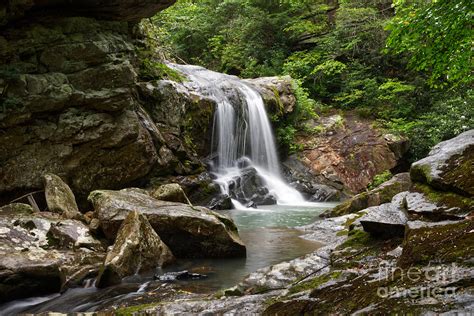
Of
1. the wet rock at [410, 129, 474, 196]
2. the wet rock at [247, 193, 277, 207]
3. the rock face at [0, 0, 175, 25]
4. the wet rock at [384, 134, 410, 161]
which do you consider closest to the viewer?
the wet rock at [410, 129, 474, 196]

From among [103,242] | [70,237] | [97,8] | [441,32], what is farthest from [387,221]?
[97,8]

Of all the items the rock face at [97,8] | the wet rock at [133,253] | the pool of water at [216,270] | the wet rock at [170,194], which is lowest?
the pool of water at [216,270]

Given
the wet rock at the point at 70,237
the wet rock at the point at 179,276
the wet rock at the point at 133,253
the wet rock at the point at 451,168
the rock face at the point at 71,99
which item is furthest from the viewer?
the rock face at the point at 71,99

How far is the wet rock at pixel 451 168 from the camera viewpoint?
12.0 feet

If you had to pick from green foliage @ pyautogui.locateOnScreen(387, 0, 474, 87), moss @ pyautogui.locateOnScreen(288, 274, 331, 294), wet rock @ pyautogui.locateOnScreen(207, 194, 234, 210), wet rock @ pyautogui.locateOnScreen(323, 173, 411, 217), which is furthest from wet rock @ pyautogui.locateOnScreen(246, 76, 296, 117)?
moss @ pyautogui.locateOnScreen(288, 274, 331, 294)

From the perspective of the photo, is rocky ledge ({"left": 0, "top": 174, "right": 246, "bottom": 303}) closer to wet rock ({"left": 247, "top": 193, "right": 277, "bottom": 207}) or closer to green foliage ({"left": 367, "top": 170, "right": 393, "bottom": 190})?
wet rock ({"left": 247, "top": 193, "right": 277, "bottom": 207})

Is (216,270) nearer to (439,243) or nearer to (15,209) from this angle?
(439,243)

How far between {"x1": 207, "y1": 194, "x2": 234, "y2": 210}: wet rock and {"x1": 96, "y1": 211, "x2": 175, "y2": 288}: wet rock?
230 inches

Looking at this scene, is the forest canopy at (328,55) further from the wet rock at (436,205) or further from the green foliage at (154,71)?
the wet rock at (436,205)

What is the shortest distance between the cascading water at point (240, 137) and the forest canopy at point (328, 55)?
161 cm

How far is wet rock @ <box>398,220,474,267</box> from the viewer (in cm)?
271

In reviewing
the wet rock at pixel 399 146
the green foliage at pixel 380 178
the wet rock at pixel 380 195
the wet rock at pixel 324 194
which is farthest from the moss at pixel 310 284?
the wet rock at pixel 399 146

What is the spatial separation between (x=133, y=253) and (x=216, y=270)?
4.30 feet

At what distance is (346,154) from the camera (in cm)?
1727
